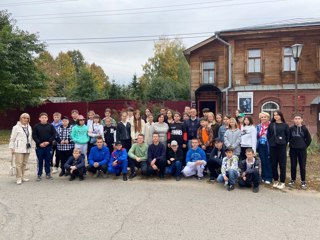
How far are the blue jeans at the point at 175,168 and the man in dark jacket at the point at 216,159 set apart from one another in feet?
2.45

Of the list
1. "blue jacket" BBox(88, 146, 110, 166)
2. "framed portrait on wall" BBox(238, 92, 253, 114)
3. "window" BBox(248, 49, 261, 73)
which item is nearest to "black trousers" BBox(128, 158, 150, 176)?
"blue jacket" BBox(88, 146, 110, 166)

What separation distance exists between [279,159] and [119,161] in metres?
3.90

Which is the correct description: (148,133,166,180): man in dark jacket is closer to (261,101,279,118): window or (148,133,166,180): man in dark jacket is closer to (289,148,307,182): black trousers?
(289,148,307,182): black trousers

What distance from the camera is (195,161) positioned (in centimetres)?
803

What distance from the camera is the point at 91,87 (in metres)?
33.1

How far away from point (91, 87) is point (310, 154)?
25.4 metres

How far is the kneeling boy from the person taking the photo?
7.02 m

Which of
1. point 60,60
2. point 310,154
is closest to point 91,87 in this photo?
point 310,154

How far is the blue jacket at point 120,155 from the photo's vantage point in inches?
320

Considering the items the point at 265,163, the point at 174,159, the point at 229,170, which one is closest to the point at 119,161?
the point at 174,159

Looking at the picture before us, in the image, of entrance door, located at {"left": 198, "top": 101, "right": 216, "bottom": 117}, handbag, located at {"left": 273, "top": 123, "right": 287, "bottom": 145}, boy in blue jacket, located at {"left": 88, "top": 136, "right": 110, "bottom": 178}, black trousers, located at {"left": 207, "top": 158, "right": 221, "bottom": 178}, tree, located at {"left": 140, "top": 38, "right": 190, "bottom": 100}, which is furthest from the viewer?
tree, located at {"left": 140, "top": 38, "right": 190, "bottom": 100}

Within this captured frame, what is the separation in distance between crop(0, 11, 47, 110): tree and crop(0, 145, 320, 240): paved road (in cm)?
1356

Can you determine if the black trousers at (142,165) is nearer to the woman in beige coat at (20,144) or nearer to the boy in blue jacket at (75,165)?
the boy in blue jacket at (75,165)

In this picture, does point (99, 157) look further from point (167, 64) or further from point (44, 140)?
point (167, 64)
